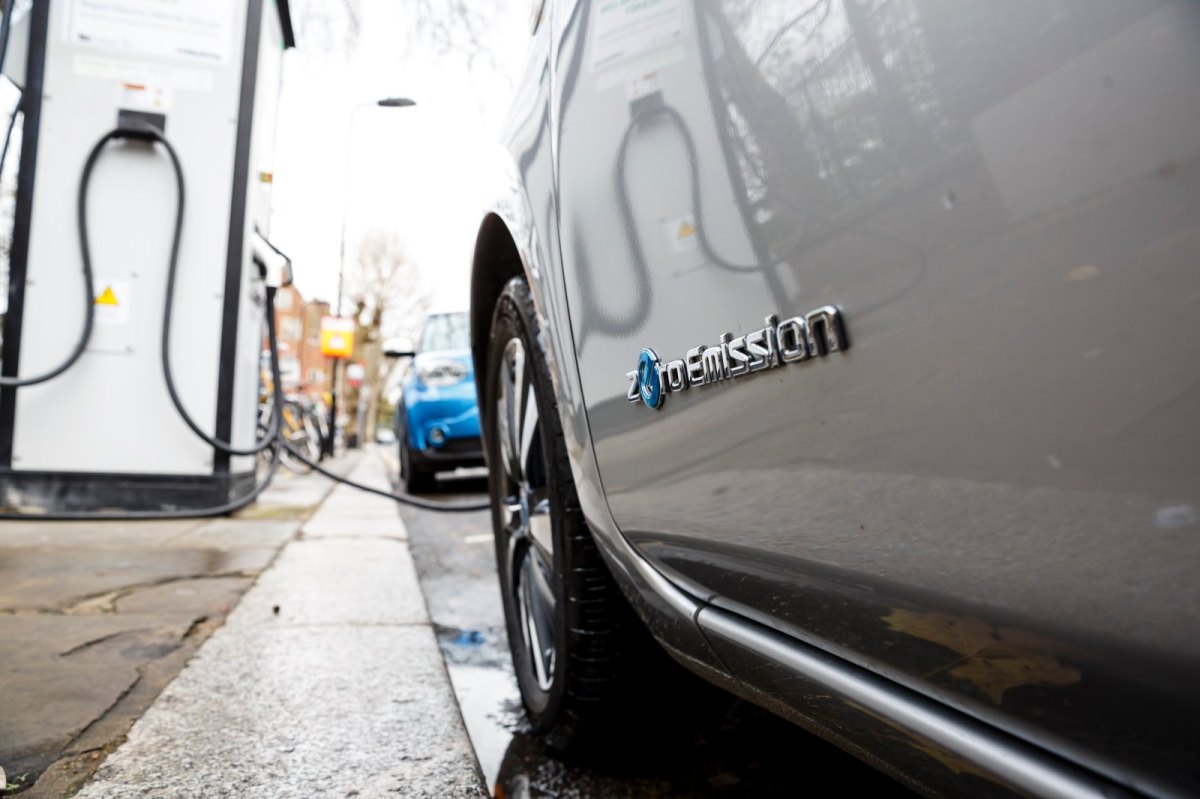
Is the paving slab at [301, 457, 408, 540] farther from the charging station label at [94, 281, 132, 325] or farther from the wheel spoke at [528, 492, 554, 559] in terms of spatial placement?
the wheel spoke at [528, 492, 554, 559]

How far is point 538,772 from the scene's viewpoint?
4.71ft

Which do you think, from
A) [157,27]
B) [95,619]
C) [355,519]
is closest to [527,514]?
[95,619]

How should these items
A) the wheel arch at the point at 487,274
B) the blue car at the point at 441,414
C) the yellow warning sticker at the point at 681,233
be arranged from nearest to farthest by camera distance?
the yellow warning sticker at the point at 681,233, the wheel arch at the point at 487,274, the blue car at the point at 441,414

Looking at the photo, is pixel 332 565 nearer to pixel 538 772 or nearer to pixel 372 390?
pixel 538 772

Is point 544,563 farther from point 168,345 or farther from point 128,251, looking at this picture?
point 128,251

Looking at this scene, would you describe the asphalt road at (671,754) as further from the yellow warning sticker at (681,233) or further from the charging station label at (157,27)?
the charging station label at (157,27)

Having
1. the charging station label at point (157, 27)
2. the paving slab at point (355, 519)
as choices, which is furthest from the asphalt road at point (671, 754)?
the charging station label at point (157, 27)

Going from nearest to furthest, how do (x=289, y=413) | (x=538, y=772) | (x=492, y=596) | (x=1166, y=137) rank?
1. (x=1166, y=137)
2. (x=538, y=772)
3. (x=492, y=596)
4. (x=289, y=413)

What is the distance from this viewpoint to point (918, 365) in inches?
21.9

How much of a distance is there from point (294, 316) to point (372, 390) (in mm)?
17971

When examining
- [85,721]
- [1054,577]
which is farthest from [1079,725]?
[85,721]

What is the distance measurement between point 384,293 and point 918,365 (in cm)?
3465

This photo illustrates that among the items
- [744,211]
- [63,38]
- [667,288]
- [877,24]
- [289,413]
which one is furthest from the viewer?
[289,413]

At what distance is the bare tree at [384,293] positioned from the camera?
32.4m
